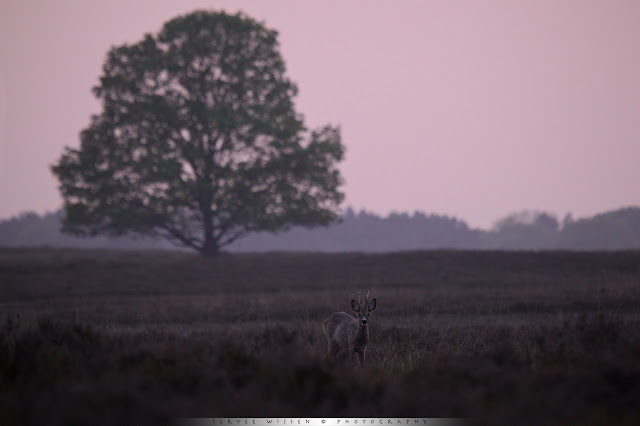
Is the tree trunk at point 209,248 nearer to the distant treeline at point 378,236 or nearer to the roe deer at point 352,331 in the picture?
the roe deer at point 352,331

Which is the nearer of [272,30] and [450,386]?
[450,386]

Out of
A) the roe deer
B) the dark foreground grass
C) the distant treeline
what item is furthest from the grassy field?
the distant treeline

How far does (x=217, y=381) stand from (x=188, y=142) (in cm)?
2889

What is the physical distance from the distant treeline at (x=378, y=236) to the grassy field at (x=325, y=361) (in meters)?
75.1

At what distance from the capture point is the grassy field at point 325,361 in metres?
7.84

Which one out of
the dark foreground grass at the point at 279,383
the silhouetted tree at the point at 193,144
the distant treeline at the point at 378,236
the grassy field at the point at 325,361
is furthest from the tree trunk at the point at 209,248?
the distant treeline at the point at 378,236

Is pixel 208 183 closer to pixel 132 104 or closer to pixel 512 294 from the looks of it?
pixel 132 104

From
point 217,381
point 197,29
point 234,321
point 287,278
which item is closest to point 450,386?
point 217,381

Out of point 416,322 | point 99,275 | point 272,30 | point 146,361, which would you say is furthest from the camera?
point 272,30

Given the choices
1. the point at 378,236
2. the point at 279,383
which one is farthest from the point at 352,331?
the point at 378,236

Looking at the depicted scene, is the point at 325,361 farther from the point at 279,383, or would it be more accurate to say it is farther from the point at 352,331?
the point at 352,331

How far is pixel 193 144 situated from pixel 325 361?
28.3m

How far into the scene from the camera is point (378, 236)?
112812 millimetres

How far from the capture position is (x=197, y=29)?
37.0m
